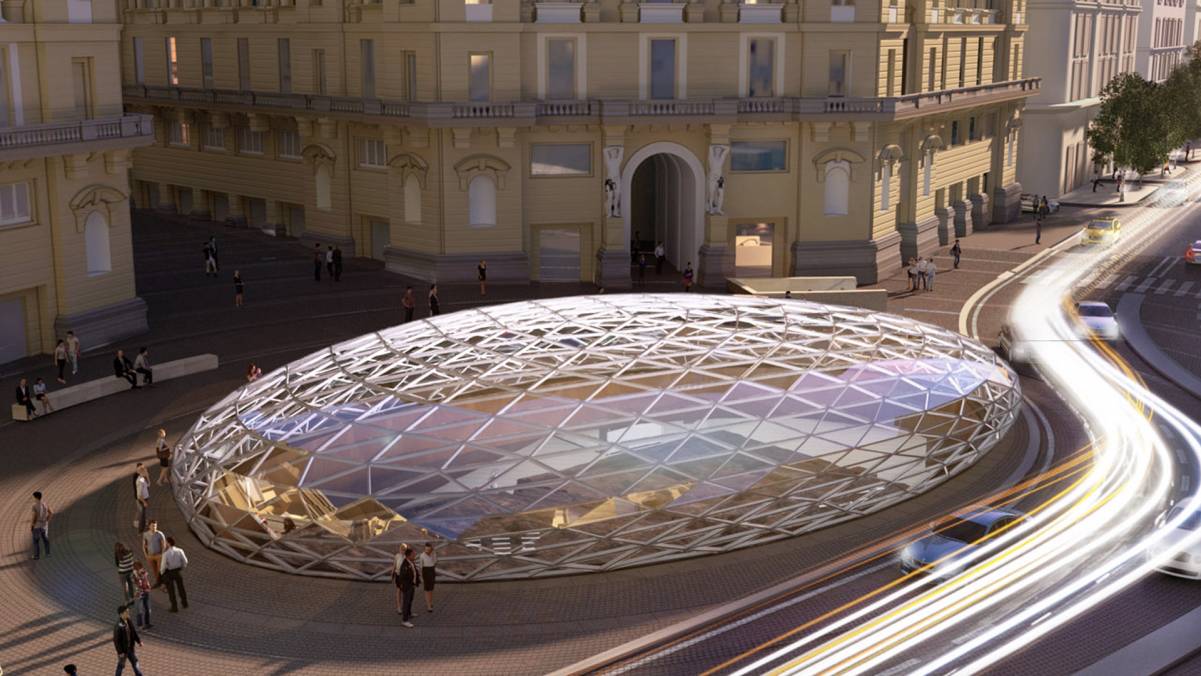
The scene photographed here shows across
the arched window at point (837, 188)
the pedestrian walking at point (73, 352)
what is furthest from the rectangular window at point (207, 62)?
the arched window at point (837, 188)

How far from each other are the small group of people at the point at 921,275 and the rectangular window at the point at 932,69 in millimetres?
13635

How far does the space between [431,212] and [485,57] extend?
26.3ft

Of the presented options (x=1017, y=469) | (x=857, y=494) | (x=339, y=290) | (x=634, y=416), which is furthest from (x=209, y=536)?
(x=339, y=290)

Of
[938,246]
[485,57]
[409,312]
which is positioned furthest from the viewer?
[938,246]

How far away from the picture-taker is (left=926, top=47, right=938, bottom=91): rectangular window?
76812 millimetres

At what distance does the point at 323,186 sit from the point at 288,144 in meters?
4.84

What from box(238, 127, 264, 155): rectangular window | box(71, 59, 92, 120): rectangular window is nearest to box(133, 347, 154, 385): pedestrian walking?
box(71, 59, 92, 120): rectangular window

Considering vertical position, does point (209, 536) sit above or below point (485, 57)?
below

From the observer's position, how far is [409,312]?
190 feet

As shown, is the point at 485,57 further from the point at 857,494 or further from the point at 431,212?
the point at 857,494

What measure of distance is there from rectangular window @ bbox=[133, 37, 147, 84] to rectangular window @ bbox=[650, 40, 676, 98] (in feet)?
128

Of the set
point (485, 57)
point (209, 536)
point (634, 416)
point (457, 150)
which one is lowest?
point (209, 536)

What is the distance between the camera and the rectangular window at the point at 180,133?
86.7 m

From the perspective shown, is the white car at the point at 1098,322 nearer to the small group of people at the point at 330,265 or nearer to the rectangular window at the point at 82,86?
the small group of people at the point at 330,265
